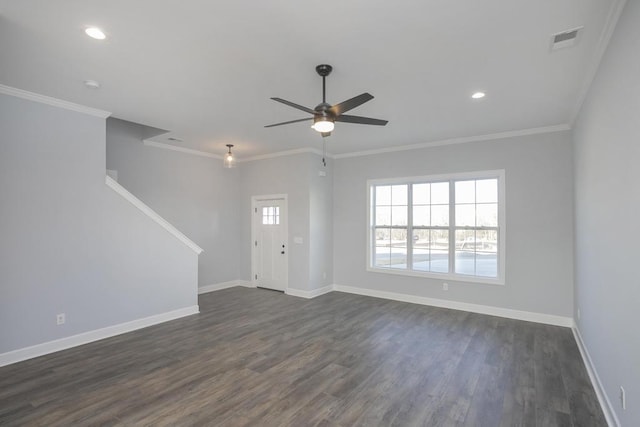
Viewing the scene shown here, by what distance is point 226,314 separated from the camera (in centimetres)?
514

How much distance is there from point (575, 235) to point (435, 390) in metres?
3.11

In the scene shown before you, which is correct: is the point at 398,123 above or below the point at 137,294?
above

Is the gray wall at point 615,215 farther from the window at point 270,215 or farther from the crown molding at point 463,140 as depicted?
the window at point 270,215

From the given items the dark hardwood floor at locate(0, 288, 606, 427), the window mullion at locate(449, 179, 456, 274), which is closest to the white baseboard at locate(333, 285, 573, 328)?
the dark hardwood floor at locate(0, 288, 606, 427)

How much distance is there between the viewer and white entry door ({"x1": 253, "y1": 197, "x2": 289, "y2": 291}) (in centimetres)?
664

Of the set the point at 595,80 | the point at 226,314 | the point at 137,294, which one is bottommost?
the point at 226,314

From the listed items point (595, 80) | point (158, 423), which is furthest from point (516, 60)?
point (158, 423)

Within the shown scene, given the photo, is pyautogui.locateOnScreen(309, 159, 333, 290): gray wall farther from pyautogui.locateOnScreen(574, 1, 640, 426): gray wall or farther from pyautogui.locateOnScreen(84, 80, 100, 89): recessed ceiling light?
pyautogui.locateOnScreen(574, 1, 640, 426): gray wall

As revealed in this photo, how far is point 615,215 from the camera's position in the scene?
2.24m

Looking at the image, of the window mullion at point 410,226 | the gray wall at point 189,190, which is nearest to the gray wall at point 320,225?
the window mullion at point 410,226

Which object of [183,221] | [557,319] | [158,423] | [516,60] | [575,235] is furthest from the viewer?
[183,221]

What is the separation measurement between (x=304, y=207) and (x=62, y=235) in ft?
12.3

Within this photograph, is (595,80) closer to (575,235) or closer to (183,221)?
(575,235)

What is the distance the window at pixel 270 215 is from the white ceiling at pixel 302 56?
8.95 ft
